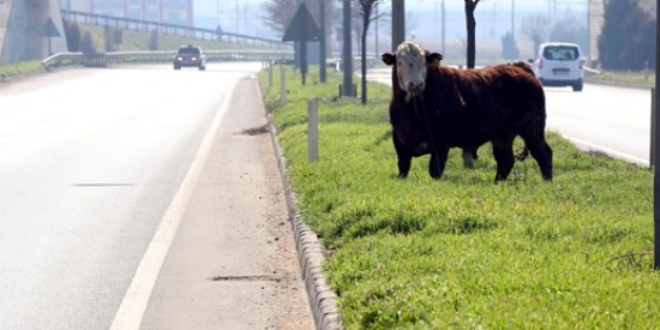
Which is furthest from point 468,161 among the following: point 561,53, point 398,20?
point 561,53

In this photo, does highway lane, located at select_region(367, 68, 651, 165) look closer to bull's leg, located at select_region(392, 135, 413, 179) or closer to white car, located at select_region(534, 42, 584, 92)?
white car, located at select_region(534, 42, 584, 92)

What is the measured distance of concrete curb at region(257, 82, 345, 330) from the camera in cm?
883

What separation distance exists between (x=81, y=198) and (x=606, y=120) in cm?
1833

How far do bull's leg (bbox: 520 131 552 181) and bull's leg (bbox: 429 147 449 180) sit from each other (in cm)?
99

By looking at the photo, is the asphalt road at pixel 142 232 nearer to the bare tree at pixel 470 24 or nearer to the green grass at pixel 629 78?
the bare tree at pixel 470 24

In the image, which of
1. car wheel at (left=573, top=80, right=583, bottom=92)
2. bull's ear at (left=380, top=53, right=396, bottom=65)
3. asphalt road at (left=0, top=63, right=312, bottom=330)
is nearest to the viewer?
asphalt road at (left=0, top=63, right=312, bottom=330)

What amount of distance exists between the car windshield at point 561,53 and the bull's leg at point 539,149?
38935mm

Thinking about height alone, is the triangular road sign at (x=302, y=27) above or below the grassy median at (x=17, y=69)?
above

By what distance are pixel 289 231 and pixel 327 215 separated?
931mm

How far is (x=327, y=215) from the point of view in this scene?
13.0 meters

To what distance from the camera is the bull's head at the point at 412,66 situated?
15.0 metres

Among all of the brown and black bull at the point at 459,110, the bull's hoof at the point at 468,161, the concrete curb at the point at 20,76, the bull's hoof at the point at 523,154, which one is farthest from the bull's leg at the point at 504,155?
the concrete curb at the point at 20,76

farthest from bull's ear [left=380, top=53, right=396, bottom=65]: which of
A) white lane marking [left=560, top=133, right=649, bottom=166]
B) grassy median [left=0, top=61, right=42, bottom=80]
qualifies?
grassy median [left=0, top=61, right=42, bottom=80]

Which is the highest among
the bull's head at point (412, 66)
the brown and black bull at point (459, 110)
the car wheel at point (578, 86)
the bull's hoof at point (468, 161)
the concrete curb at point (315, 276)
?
the bull's head at point (412, 66)
